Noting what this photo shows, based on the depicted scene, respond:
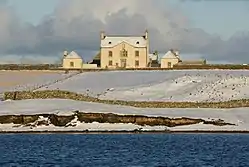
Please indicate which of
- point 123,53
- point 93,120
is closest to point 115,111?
point 93,120

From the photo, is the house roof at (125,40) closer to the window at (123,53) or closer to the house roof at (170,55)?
the window at (123,53)

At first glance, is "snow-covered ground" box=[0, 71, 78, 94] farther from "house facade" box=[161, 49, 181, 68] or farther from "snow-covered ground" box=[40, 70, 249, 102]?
"house facade" box=[161, 49, 181, 68]

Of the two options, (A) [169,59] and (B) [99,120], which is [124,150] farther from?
(A) [169,59]

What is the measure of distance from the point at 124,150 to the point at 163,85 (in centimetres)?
4484

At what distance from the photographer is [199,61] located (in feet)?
457

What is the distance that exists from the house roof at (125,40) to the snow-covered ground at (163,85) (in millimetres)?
26485

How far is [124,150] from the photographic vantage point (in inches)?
2021

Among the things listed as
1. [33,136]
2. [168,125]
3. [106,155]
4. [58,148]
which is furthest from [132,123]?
[106,155]

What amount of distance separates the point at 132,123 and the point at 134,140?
1230 cm

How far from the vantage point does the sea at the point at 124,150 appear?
4356 centimetres

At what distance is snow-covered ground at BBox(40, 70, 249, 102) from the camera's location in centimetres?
8812

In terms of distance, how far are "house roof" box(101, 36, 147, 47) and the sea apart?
7011cm

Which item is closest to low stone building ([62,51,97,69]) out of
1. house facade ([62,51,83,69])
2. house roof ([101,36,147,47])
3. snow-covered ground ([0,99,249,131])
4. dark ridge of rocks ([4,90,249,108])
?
house facade ([62,51,83,69])

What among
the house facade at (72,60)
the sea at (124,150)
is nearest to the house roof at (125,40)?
the house facade at (72,60)
